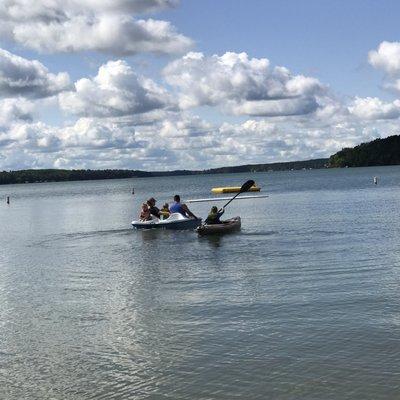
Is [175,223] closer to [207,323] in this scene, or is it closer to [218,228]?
[218,228]

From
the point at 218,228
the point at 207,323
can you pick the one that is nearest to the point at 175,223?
the point at 218,228

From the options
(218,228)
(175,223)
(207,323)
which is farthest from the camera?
(175,223)

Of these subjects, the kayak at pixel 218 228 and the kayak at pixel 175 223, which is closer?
the kayak at pixel 218 228

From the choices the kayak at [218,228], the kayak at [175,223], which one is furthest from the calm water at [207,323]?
the kayak at [175,223]

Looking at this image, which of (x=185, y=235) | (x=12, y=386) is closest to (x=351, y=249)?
(x=185, y=235)

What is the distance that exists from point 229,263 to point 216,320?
378 inches

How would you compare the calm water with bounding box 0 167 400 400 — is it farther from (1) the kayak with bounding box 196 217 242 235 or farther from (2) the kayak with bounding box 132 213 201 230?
(2) the kayak with bounding box 132 213 201 230

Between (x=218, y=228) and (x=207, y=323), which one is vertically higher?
(x=218, y=228)

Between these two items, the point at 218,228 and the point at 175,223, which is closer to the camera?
the point at 218,228

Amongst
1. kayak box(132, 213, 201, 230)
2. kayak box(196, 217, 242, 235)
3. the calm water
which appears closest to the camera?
the calm water

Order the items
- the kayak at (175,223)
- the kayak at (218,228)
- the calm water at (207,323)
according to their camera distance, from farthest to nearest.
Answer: the kayak at (175,223), the kayak at (218,228), the calm water at (207,323)

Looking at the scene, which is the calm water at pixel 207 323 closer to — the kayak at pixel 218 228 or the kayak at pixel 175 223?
the kayak at pixel 218 228

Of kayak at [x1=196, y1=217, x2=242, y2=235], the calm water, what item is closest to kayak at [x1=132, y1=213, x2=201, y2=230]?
kayak at [x1=196, y1=217, x2=242, y2=235]

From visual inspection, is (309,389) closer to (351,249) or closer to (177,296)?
(177,296)
